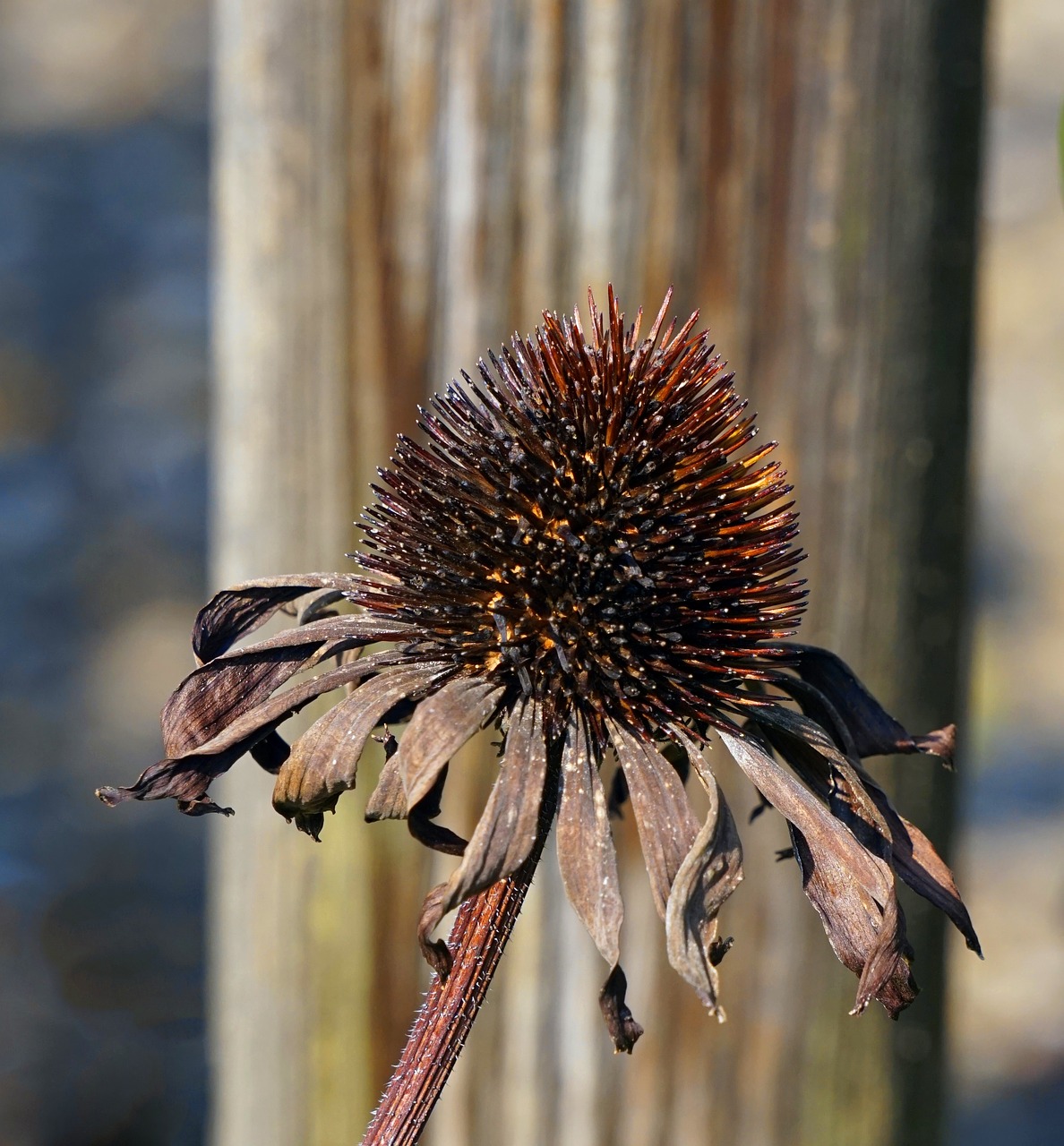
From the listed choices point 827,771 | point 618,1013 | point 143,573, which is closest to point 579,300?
point 827,771

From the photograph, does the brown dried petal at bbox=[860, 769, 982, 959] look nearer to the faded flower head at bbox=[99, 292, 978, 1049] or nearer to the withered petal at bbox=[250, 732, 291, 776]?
the faded flower head at bbox=[99, 292, 978, 1049]

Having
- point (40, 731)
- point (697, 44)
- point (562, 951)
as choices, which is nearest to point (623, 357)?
point (697, 44)

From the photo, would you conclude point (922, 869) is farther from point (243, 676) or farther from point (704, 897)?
point (243, 676)

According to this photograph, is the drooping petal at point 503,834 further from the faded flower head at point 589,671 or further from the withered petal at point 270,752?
the withered petal at point 270,752

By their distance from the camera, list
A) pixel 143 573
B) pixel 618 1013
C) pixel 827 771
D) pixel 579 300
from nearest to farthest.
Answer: pixel 618 1013
pixel 827 771
pixel 579 300
pixel 143 573

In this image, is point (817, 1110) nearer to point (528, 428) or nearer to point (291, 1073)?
point (291, 1073)
